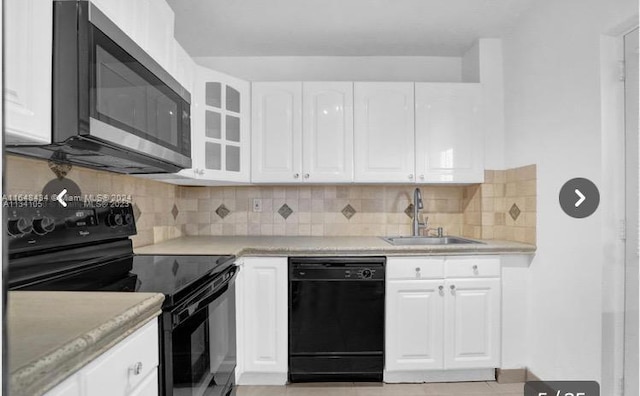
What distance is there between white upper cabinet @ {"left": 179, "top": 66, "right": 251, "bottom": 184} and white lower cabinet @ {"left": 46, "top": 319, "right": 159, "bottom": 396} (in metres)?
1.22

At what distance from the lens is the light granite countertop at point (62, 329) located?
57 centimetres

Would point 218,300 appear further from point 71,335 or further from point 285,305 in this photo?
point 71,335

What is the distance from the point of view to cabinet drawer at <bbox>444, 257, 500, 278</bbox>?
2.25 meters

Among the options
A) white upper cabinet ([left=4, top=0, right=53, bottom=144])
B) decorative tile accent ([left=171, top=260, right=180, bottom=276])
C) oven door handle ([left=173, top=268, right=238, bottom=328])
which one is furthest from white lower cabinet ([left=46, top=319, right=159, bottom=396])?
white upper cabinet ([left=4, top=0, right=53, bottom=144])

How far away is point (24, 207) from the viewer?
1262mm

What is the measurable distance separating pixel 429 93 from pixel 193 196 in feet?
6.18

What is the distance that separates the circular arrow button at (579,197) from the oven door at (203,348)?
5.70 ft

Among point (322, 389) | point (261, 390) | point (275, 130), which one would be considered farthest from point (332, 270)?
point (275, 130)

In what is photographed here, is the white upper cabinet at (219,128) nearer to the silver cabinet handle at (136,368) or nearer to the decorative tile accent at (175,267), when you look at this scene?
the decorative tile accent at (175,267)

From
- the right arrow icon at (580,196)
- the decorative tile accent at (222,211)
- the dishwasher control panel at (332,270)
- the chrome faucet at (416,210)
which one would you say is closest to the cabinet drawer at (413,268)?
the dishwasher control panel at (332,270)

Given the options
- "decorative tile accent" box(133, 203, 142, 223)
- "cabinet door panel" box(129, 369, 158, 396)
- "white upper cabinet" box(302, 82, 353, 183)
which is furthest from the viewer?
"white upper cabinet" box(302, 82, 353, 183)

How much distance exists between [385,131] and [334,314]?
1.25 m

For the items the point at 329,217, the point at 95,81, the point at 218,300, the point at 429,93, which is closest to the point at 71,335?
the point at 95,81

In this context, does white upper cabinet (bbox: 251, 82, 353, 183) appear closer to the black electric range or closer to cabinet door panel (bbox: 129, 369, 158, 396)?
the black electric range
